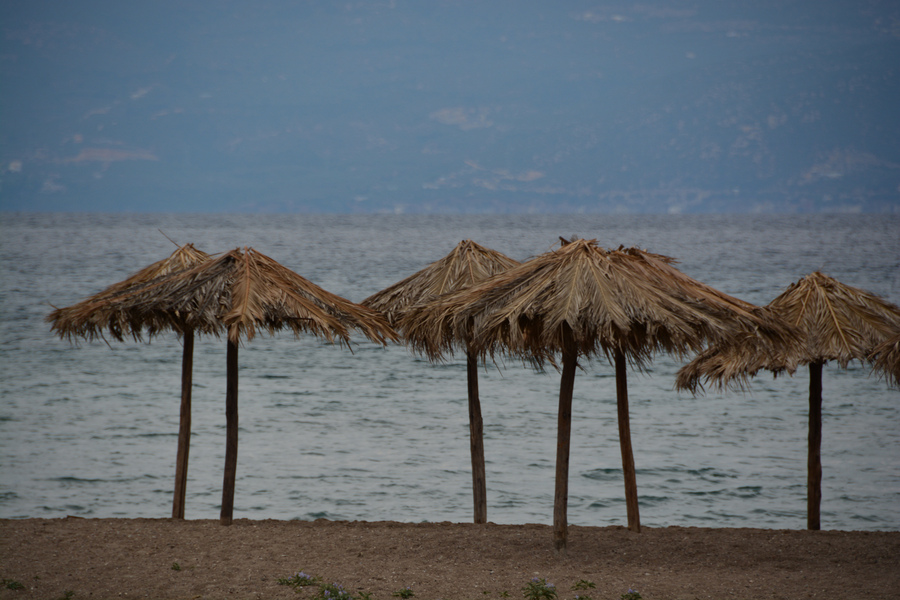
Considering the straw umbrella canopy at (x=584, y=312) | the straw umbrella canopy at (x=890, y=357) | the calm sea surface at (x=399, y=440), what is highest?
the straw umbrella canopy at (x=584, y=312)

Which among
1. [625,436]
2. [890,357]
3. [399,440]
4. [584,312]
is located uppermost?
[584,312]

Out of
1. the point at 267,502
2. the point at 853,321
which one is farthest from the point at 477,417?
the point at 267,502

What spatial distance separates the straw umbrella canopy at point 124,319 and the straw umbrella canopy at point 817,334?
5.37 meters

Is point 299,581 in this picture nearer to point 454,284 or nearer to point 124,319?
point 124,319

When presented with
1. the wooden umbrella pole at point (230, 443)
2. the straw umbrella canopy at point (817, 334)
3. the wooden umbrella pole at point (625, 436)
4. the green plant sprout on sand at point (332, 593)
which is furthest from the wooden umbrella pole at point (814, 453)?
the wooden umbrella pole at point (230, 443)

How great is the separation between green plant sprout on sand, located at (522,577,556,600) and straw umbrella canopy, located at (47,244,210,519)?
13.0ft

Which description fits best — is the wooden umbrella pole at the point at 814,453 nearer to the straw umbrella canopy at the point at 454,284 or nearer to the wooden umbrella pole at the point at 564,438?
the wooden umbrella pole at the point at 564,438

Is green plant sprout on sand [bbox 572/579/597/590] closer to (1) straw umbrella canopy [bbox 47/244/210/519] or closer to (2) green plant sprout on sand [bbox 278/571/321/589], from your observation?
(2) green plant sprout on sand [bbox 278/571/321/589]

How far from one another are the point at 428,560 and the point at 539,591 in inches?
55.7

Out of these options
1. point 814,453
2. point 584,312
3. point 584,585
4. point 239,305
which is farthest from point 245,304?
point 814,453

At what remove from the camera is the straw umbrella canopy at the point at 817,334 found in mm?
7750

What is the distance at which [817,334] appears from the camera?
794 centimetres

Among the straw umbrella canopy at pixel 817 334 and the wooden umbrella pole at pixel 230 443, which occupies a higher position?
the straw umbrella canopy at pixel 817 334

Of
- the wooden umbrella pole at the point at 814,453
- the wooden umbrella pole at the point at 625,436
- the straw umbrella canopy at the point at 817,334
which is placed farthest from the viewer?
the wooden umbrella pole at the point at 814,453
